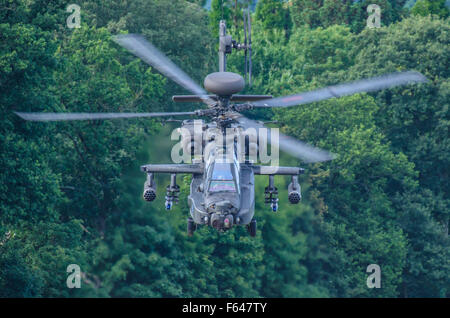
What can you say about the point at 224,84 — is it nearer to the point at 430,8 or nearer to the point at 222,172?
the point at 222,172

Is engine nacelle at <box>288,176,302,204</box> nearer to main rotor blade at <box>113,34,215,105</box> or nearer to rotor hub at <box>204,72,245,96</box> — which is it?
rotor hub at <box>204,72,245,96</box>

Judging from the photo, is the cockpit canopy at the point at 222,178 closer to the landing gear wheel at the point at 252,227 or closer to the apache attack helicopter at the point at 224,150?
the apache attack helicopter at the point at 224,150

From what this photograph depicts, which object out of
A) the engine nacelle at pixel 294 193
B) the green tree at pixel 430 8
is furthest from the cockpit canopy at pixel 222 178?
the green tree at pixel 430 8

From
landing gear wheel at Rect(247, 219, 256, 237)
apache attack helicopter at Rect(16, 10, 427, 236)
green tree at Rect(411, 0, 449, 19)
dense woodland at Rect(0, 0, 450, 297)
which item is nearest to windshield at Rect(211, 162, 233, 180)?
apache attack helicopter at Rect(16, 10, 427, 236)

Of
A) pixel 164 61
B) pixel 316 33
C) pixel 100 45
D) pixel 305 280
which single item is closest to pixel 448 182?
pixel 316 33

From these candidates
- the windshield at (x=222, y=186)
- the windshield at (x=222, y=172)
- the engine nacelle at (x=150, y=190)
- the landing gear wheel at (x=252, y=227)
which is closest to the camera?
the windshield at (x=222, y=186)

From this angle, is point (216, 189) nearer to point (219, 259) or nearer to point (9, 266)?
point (9, 266)
